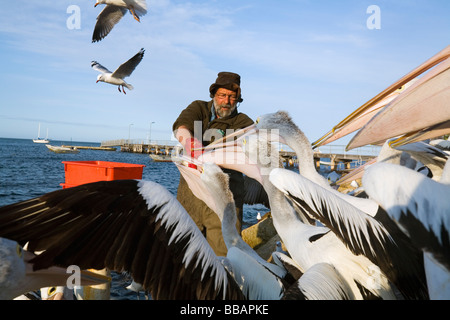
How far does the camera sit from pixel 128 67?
24.0ft

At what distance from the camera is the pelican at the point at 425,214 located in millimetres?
1145

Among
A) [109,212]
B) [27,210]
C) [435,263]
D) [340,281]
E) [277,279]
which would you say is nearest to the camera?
[435,263]

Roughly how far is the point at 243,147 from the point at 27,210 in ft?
5.90

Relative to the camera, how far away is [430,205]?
3.84ft

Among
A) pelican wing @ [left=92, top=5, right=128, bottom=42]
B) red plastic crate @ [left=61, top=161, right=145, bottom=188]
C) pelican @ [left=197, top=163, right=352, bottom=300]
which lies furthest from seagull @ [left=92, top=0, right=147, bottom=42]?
pelican @ [left=197, top=163, right=352, bottom=300]

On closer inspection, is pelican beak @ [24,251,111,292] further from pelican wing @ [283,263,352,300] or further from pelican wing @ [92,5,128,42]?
pelican wing @ [92,5,128,42]

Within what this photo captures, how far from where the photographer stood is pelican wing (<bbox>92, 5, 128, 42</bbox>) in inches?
293

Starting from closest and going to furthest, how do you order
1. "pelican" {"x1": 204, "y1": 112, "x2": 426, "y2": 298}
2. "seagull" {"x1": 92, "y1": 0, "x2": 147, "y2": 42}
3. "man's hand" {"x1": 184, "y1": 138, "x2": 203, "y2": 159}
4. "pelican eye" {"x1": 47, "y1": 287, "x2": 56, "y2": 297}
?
"pelican" {"x1": 204, "y1": 112, "x2": 426, "y2": 298} < "pelican eye" {"x1": 47, "y1": 287, "x2": 56, "y2": 297} < "man's hand" {"x1": 184, "y1": 138, "x2": 203, "y2": 159} < "seagull" {"x1": 92, "y1": 0, "x2": 147, "y2": 42}

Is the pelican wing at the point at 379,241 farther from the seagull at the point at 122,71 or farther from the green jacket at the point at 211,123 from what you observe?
the seagull at the point at 122,71

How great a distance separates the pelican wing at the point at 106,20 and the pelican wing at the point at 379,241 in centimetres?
765

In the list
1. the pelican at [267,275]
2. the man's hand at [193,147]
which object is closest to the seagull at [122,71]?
the man's hand at [193,147]

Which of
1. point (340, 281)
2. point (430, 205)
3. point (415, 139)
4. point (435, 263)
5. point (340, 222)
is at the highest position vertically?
point (415, 139)
